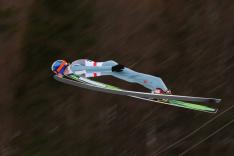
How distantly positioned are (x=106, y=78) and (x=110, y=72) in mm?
1084

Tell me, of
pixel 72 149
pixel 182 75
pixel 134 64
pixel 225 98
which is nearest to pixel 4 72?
pixel 72 149

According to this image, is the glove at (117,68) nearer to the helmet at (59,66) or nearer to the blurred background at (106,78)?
the helmet at (59,66)

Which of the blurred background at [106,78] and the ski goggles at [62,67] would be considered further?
the blurred background at [106,78]

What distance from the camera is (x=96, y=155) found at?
886cm

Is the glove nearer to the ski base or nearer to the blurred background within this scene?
the ski base

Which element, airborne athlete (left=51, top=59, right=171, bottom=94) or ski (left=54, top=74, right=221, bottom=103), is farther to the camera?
airborne athlete (left=51, top=59, right=171, bottom=94)

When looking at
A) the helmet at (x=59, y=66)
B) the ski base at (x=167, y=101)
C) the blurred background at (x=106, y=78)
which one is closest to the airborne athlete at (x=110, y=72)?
the helmet at (x=59, y=66)

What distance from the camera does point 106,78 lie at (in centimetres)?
873

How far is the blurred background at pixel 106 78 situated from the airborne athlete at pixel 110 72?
825 mm

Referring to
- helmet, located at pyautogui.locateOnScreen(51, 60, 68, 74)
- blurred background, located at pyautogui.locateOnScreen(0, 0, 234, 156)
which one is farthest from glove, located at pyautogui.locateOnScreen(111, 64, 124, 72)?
blurred background, located at pyautogui.locateOnScreen(0, 0, 234, 156)

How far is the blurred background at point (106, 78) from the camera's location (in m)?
8.77

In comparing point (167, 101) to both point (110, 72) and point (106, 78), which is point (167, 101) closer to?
point (110, 72)

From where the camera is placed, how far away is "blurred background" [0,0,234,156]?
877 cm

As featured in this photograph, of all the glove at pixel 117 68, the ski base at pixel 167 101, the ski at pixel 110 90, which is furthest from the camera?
the ski base at pixel 167 101
